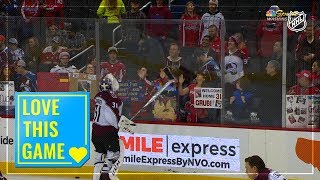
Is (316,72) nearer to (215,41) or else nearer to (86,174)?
(215,41)

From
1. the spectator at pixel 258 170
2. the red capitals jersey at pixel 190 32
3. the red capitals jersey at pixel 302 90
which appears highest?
the red capitals jersey at pixel 190 32

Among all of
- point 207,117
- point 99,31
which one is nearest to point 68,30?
point 99,31

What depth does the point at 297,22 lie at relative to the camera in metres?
12.4

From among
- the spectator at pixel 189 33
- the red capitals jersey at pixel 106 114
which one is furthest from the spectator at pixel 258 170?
the red capitals jersey at pixel 106 114

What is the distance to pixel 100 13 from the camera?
1388cm

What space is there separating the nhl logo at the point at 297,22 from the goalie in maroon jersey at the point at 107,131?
2.36 meters

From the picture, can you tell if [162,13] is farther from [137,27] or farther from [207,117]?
[207,117]

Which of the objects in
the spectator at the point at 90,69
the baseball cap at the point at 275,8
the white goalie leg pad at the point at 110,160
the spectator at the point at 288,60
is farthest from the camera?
the baseball cap at the point at 275,8

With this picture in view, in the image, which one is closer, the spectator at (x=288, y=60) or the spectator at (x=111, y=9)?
the spectator at (x=288, y=60)

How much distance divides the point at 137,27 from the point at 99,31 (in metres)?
0.51

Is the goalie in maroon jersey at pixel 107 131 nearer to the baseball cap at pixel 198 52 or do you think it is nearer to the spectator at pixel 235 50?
the baseball cap at pixel 198 52

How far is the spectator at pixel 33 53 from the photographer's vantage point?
13.3 meters

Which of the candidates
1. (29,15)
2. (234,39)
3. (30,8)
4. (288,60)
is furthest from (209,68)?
(30,8)

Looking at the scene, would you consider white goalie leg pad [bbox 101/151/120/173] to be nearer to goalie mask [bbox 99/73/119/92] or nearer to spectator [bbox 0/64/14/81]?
goalie mask [bbox 99/73/119/92]
